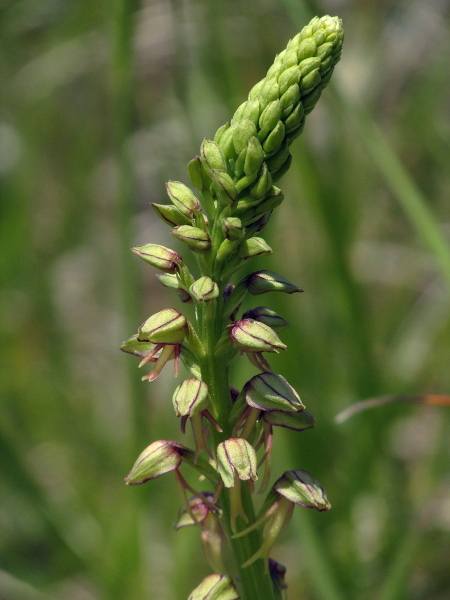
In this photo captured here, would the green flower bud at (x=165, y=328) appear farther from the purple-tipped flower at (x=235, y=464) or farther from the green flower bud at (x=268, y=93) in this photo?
the green flower bud at (x=268, y=93)

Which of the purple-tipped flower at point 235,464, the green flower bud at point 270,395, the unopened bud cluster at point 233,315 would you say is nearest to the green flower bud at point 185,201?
the unopened bud cluster at point 233,315

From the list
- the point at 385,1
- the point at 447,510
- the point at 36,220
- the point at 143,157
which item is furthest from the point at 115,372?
the point at 385,1

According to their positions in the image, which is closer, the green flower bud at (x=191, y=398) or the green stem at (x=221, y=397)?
the green flower bud at (x=191, y=398)

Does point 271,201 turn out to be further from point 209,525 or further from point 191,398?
point 209,525

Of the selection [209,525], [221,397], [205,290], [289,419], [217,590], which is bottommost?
[217,590]

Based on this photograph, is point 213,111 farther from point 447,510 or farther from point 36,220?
point 36,220

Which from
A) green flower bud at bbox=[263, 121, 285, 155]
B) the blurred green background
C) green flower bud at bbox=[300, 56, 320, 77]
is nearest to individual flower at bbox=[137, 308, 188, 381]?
green flower bud at bbox=[263, 121, 285, 155]

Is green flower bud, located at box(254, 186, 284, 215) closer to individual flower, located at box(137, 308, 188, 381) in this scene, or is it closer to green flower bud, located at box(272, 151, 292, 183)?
green flower bud, located at box(272, 151, 292, 183)

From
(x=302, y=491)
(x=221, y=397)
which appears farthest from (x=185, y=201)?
(x=302, y=491)
